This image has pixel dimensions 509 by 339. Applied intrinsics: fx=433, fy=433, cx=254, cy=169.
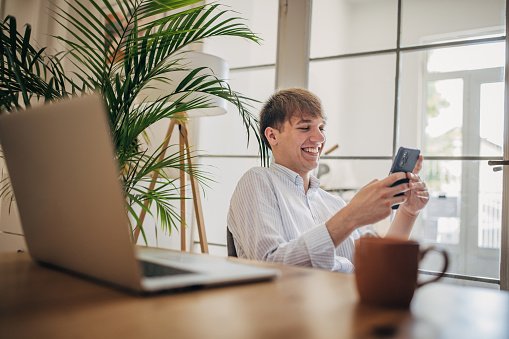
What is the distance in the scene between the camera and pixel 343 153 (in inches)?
102

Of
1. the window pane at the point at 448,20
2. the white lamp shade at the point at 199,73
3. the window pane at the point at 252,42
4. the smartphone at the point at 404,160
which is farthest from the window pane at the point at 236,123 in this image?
the smartphone at the point at 404,160

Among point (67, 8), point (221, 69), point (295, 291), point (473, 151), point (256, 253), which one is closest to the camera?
point (295, 291)

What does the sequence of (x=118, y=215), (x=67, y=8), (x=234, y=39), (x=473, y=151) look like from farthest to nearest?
(x=67, y=8)
(x=234, y=39)
(x=473, y=151)
(x=118, y=215)

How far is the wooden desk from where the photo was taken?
40 cm

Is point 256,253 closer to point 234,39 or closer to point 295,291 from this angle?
point 295,291

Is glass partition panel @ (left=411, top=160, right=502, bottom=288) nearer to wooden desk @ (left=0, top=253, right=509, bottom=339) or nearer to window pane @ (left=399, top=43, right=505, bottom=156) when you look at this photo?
window pane @ (left=399, top=43, right=505, bottom=156)

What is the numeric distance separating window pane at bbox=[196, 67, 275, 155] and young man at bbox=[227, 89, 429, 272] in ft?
4.07

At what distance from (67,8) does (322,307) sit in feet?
14.0

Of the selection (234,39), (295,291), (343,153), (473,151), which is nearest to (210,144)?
(234,39)

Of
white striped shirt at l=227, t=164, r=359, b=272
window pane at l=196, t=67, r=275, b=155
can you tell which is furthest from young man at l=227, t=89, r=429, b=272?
window pane at l=196, t=67, r=275, b=155

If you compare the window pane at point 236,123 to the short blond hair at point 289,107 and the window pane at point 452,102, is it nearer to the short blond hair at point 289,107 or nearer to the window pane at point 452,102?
the window pane at point 452,102

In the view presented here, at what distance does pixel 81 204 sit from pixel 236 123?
2629 mm

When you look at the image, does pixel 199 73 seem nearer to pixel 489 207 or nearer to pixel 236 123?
pixel 236 123

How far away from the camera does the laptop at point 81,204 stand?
47cm
